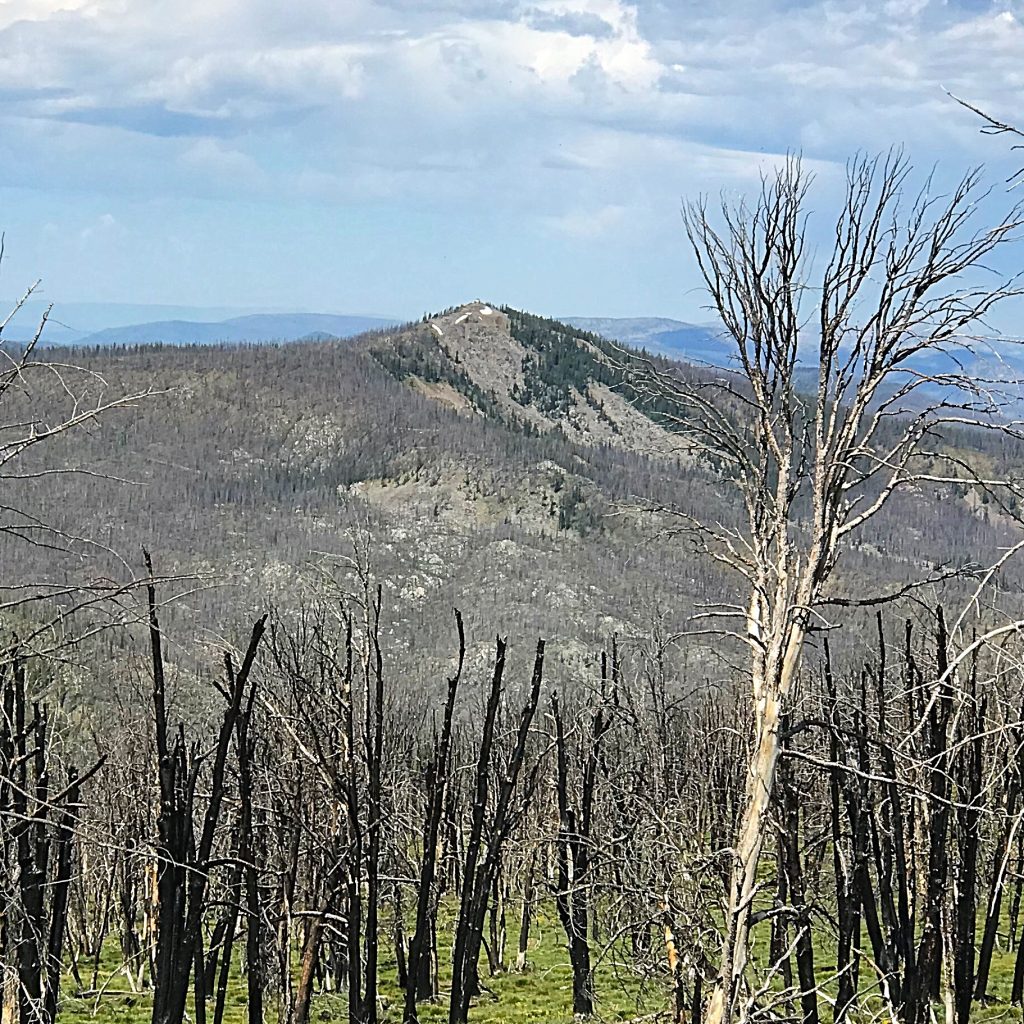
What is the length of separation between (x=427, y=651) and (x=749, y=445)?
101 meters

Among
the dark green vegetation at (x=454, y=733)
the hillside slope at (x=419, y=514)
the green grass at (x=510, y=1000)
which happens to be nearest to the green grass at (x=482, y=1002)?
the green grass at (x=510, y=1000)

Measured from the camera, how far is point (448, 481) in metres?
167

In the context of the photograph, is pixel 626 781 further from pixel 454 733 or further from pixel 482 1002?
pixel 454 733

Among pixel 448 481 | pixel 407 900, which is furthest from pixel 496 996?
pixel 448 481

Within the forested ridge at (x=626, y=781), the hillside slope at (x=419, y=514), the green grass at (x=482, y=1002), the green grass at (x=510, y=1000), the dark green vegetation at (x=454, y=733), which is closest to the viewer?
the forested ridge at (x=626, y=781)

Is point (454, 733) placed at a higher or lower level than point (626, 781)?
lower

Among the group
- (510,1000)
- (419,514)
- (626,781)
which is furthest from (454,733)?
(419,514)

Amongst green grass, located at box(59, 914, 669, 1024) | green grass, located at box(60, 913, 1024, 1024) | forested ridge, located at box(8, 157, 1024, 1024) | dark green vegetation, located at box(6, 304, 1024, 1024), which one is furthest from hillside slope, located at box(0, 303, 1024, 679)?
forested ridge, located at box(8, 157, 1024, 1024)

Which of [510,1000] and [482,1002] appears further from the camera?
[510,1000]

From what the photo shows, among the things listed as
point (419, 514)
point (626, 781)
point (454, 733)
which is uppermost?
point (626, 781)

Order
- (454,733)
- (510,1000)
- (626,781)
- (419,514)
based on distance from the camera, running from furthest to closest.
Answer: (419,514)
(454,733)
(510,1000)
(626,781)

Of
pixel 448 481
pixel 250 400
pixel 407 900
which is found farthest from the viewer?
pixel 250 400

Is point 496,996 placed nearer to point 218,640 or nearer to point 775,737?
point 218,640

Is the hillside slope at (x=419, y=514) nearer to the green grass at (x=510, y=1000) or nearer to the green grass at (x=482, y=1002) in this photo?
the green grass at (x=482, y=1002)
